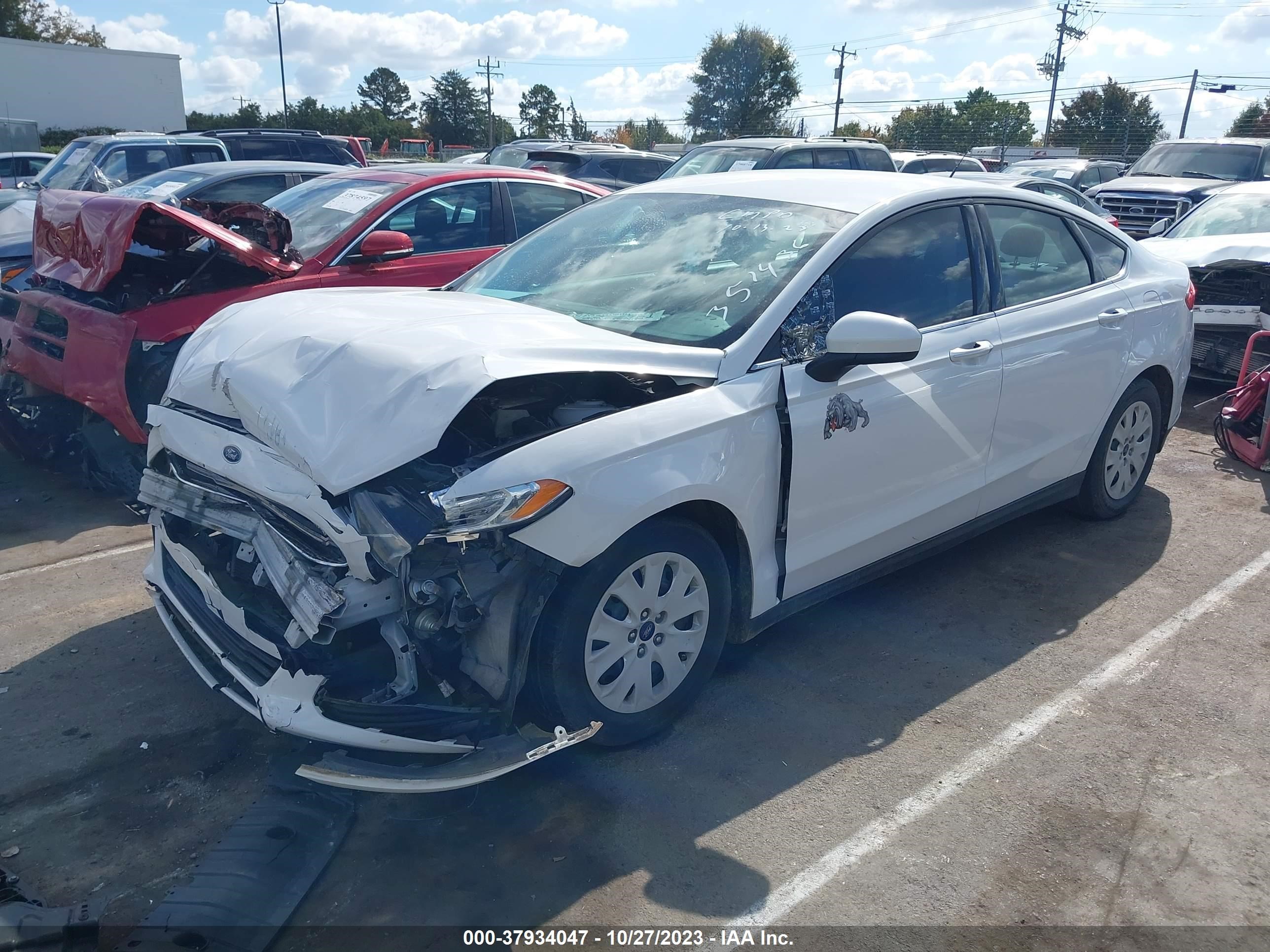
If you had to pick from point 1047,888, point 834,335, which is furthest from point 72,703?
point 1047,888

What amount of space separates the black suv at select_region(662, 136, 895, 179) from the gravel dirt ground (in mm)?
8528

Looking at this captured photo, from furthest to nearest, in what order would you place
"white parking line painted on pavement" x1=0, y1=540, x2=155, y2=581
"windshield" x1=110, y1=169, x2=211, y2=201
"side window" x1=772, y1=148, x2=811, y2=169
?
"side window" x1=772, y1=148, x2=811, y2=169 → "windshield" x1=110, y1=169, x2=211, y2=201 → "white parking line painted on pavement" x1=0, y1=540, x2=155, y2=581

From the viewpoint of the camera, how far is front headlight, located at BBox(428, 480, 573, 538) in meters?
2.79

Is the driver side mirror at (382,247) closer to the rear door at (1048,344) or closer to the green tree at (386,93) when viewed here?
the rear door at (1048,344)

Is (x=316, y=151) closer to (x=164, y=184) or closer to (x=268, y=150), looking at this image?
(x=268, y=150)

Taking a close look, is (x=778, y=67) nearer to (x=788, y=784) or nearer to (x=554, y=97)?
(x=554, y=97)

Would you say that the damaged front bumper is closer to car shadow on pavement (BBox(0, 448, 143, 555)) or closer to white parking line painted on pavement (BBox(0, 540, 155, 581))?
white parking line painted on pavement (BBox(0, 540, 155, 581))

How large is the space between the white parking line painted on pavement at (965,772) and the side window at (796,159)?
8.49 meters

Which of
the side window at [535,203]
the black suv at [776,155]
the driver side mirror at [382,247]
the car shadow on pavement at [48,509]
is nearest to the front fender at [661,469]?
the driver side mirror at [382,247]

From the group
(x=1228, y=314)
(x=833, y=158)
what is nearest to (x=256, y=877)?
(x=1228, y=314)

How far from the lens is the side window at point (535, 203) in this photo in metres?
7.37

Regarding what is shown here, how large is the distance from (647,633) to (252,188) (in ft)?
23.9


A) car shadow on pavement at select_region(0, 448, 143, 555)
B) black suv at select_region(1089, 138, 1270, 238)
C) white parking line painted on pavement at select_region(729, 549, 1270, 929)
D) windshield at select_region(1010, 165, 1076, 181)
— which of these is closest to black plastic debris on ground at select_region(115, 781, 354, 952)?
white parking line painted on pavement at select_region(729, 549, 1270, 929)

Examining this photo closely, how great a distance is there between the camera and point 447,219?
23.1 ft
